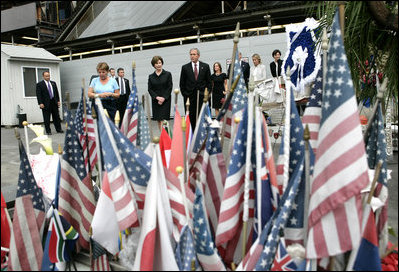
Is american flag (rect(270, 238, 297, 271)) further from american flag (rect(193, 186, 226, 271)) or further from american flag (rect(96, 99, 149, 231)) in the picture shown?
american flag (rect(96, 99, 149, 231))

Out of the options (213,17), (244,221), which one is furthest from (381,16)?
(213,17)

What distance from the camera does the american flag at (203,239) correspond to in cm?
189

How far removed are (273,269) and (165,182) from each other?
0.71 metres

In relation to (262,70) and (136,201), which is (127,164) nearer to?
(136,201)

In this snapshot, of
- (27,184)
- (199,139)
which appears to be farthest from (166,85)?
(27,184)

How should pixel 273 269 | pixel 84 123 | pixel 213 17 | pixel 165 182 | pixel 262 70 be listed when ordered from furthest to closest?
pixel 213 17 → pixel 262 70 → pixel 84 123 → pixel 165 182 → pixel 273 269

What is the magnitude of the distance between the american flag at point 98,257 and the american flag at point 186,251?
1.77 feet

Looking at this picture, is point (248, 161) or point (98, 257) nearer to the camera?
point (248, 161)

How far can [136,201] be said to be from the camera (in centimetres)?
221

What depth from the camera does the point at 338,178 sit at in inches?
66.5

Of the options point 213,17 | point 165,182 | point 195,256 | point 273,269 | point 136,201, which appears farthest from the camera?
point 213,17

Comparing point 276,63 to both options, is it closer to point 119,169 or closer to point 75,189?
point 75,189

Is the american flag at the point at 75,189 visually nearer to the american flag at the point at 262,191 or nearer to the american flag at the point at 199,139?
the american flag at the point at 199,139

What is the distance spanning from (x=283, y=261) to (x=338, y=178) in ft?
1.53
